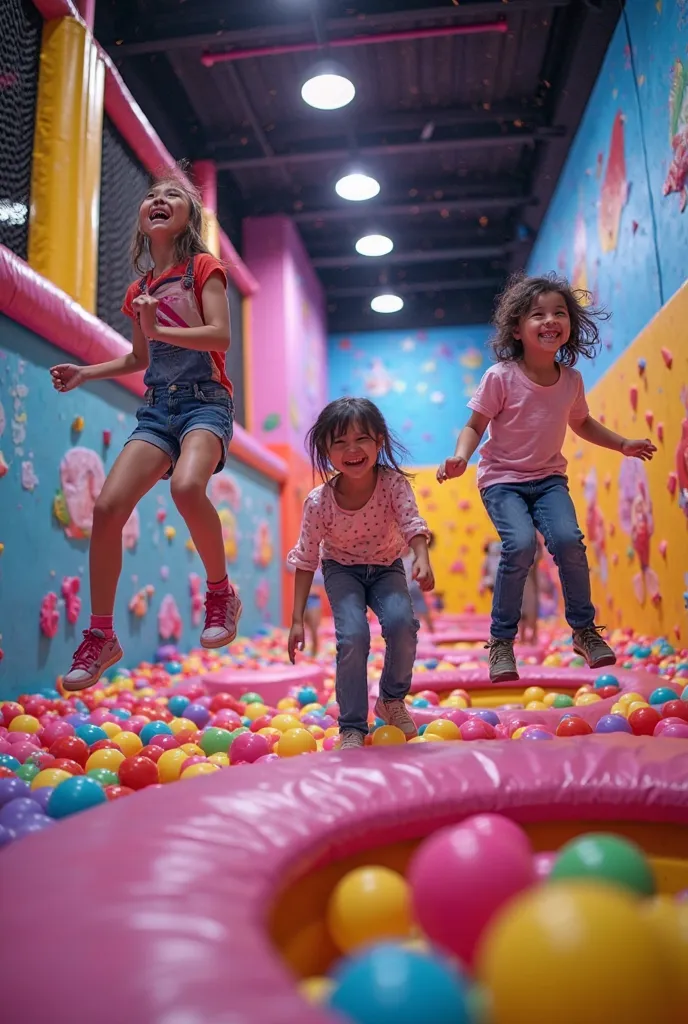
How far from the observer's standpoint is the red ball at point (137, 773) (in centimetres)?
226

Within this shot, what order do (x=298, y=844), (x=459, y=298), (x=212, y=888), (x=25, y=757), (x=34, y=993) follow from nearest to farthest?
(x=34, y=993), (x=212, y=888), (x=298, y=844), (x=25, y=757), (x=459, y=298)

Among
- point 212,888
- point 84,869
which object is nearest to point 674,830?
point 212,888

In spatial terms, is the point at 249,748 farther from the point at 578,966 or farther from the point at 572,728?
the point at 578,966

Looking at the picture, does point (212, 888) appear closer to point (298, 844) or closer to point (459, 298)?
point (298, 844)

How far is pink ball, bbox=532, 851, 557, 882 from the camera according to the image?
1.42 m

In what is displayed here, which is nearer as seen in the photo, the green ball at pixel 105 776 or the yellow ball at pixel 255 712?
the green ball at pixel 105 776

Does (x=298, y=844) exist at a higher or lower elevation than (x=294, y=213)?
lower

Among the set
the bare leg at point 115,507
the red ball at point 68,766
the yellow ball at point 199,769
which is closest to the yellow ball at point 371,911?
the yellow ball at point 199,769

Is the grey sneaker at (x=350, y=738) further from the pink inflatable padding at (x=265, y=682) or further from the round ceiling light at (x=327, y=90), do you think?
the round ceiling light at (x=327, y=90)

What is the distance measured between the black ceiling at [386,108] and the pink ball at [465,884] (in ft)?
19.5

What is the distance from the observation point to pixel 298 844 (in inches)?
54.2

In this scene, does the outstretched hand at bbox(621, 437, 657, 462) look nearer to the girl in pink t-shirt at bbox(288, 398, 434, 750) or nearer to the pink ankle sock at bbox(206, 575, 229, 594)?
the girl in pink t-shirt at bbox(288, 398, 434, 750)

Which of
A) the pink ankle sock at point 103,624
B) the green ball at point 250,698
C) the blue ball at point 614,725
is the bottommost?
the green ball at point 250,698

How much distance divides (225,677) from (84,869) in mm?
2935
